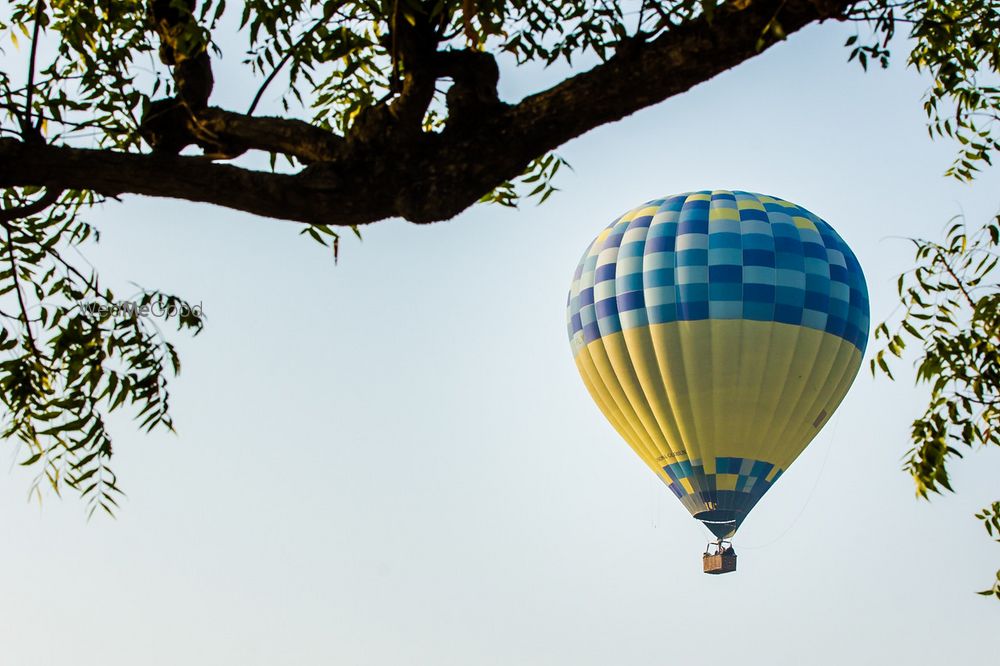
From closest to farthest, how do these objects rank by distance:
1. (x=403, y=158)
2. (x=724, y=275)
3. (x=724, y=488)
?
(x=403, y=158), (x=724, y=275), (x=724, y=488)

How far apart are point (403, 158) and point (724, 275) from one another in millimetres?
27903

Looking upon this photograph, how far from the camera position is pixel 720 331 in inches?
1286

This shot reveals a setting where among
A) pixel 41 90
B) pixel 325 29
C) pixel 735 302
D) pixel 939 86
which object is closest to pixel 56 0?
pixel 41 90

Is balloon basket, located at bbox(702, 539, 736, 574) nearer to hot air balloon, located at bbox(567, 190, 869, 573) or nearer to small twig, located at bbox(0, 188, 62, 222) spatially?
hot air balloon, located at bbox(567, 190, 869, 573)

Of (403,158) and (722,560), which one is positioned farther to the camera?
(722,560)

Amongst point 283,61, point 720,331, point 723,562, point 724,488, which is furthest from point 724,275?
→ point 283,61

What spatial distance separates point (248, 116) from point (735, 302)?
2770 centimetres

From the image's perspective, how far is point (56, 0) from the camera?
22.9 feet

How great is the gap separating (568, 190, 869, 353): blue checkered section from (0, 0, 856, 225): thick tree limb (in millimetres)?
27495

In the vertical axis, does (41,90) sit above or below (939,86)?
below

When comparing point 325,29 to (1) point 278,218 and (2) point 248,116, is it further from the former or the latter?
(1) point 278,218

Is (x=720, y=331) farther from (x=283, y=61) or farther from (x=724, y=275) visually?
Answer: (x=283, y=61)

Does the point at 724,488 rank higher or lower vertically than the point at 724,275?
lower

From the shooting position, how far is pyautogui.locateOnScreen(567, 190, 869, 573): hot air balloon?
32500mm
